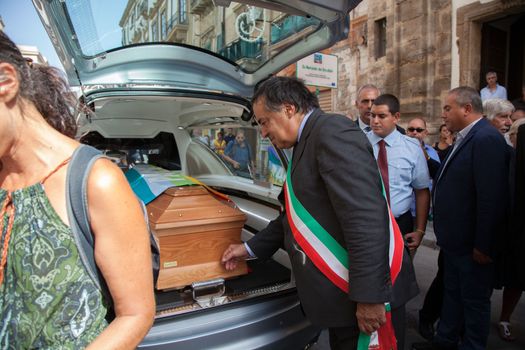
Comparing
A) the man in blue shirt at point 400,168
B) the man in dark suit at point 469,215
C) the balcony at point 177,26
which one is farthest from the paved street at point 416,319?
the balcony at point 177,26

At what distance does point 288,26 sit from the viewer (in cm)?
269

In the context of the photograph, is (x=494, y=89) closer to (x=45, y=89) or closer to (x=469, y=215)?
(x=469, y=215)

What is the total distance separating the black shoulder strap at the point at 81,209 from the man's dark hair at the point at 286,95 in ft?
3.39

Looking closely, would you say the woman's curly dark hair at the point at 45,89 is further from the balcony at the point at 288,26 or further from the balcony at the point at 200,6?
the balcony at the point at 200,6

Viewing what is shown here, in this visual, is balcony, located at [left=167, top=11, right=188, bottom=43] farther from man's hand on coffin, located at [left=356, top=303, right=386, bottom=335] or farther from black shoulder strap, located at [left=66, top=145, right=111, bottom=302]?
man's hand on coffin, located at [left=356, top=303, right=386, bottom=335]

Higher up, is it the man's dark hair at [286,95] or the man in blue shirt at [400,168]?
the man's dark hair at [286,95]

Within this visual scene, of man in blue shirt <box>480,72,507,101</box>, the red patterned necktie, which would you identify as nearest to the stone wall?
man in blue shirt <box>480,72,507,101</box>

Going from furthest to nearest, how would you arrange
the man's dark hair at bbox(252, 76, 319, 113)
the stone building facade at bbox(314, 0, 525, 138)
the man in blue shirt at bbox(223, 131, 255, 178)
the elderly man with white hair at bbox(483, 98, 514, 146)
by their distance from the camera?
the stone building facade at bbox(314, 0, 525, 138)
the man in blue shirt at bbox(223, 131, 255, 178)
the elderly man with white hair at bbox(483, 98, 514, 146)
the man's dark hair at bbox(252, 76, 319, 113)

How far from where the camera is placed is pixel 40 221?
897mm

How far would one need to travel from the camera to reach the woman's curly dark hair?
0.92 meters

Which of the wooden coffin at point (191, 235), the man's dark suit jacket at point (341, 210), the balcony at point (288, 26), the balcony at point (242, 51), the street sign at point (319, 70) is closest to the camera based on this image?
the man's dark suit jacket at point (341, 210)

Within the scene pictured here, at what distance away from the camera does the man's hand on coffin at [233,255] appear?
2.35 m

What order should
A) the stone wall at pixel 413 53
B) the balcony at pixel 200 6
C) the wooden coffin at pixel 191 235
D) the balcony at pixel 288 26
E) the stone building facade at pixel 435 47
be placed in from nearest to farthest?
the wooden coffin at pixel 191 235 < the balcony at pixel 288 26 < the balcony at pixel 200 6 < the stone building facade at pixel 435 47 < the stone wall at pixel 413 53

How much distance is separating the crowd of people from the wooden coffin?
11 centimetres
